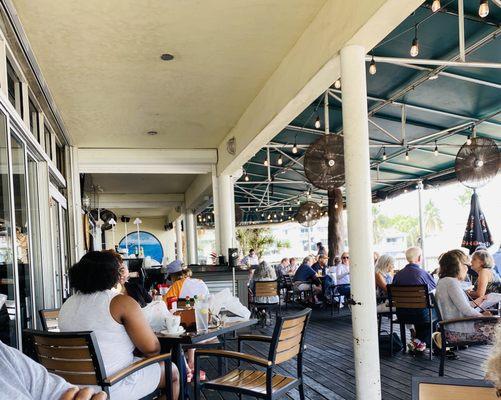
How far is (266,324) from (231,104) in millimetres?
3742

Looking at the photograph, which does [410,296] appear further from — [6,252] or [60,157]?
[60,157]

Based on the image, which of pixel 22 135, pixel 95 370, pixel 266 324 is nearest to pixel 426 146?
pixel 266 324

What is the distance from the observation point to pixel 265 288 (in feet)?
25.6

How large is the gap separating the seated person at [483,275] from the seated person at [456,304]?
1.16 feet

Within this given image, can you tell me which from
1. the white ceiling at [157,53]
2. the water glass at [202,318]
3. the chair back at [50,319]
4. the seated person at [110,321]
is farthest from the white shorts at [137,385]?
the white ceiling at [157,53]

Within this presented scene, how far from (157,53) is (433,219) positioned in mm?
51138

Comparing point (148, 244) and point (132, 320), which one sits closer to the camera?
point (132, 320)

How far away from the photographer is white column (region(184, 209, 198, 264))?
1524cm

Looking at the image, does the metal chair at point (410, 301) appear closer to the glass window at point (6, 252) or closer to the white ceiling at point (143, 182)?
the glass window at point (6, 252)

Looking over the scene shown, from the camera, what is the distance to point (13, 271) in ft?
12.2

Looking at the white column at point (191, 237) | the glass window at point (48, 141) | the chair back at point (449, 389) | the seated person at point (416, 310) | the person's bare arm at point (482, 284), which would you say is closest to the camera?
the chair back at point (449, 389)

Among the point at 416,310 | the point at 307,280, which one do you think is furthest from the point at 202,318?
the point at 307,280

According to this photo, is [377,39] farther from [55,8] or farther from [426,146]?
[426,146]

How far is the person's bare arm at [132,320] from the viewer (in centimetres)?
288
